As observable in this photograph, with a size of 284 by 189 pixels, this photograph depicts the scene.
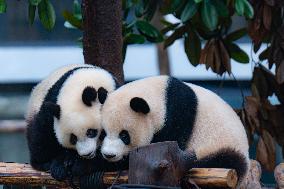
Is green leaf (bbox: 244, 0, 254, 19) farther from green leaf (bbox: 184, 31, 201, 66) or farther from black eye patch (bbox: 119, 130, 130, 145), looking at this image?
black eye patch (bbox: 119, 130, 130, 145)

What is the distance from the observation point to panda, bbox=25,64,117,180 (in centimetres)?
316

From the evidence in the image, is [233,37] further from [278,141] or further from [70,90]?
[70,90]

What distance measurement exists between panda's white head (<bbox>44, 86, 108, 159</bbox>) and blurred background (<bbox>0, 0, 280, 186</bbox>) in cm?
367

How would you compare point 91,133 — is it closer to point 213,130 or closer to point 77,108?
point 77,108

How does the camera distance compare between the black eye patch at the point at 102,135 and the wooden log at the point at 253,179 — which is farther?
the wooden log at the point at 253,179

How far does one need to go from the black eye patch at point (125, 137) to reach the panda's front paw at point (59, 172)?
294 millimetres

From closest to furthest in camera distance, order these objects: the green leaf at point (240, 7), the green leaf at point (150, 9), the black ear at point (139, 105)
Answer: the black ear at point (139, 105)
the green leaf at point (240, 7)
the green leaf at point (150, 9)

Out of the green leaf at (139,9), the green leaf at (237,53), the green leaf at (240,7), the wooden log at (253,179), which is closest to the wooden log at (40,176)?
the wooden log at (253,179)

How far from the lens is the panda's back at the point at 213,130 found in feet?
10.2

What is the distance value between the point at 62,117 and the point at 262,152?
6.20ft

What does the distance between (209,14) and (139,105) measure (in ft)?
4.37

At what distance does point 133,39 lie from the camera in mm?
4398

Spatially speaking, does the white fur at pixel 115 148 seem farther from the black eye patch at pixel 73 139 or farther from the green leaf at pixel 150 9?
the green leaf at pixel 150 9

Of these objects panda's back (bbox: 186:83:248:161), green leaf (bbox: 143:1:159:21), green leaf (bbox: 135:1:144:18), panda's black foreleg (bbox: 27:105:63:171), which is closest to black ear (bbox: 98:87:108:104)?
panda's black foreleg (bbox: 27:105:63:171)
